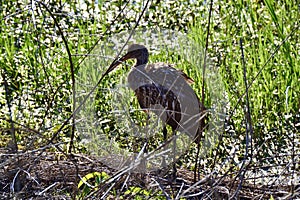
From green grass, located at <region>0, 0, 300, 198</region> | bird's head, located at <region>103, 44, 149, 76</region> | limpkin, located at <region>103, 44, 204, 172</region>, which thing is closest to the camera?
limpkin, located at <region>103, 44, 204, 172</region>

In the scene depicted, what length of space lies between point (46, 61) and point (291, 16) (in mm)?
1631

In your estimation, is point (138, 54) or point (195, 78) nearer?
point (138, 54)

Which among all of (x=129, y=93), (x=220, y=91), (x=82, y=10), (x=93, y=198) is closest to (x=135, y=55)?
(x=129, y=93)

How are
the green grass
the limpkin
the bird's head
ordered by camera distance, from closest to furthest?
1. the limpkin
2. the green grass
3. the bird's head

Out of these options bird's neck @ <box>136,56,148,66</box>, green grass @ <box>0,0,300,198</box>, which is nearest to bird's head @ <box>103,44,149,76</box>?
bird's neck @ <box>136,56,148,66</box>

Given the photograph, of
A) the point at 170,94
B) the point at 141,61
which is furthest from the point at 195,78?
the point at 170,94

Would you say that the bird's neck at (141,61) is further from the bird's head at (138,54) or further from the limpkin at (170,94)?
the limpkin at (170,94)

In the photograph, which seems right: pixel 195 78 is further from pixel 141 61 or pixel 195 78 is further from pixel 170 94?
pixel 170 94

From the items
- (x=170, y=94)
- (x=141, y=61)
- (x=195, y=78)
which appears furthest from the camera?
(x=195, y=78)

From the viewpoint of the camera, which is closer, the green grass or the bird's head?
the green grass

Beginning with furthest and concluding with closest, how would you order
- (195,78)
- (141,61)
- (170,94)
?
(195,78)
(141,61)
(170,94)

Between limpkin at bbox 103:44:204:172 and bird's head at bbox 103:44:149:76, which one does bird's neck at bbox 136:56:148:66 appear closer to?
bird's head at bbox 103:44:149:76

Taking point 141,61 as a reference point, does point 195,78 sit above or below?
below

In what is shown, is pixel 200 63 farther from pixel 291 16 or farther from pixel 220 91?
pixel 291 16
